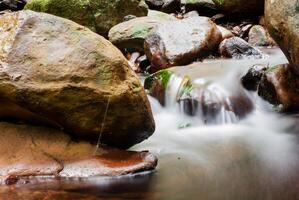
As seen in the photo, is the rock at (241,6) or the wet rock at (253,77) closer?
the wet rock at (253,77)

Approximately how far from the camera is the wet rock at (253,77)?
7867 mm

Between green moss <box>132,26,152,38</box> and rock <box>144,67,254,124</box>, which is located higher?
green moss <box>132,26,152,38</box>

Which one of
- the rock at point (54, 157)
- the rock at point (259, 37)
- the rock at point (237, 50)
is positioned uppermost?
the rock at point (54, 157)

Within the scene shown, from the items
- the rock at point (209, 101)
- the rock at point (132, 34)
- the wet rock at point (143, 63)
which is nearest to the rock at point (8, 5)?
the rock at point (132, 34)

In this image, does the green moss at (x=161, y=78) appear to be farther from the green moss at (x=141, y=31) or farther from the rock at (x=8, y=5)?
the rock at (x=8, y=5)

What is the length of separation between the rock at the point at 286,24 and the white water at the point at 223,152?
3.67ft

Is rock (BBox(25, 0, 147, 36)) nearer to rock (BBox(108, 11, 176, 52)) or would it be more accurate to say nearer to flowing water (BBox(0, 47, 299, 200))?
rock (BBox(108, 11, 176, 52))

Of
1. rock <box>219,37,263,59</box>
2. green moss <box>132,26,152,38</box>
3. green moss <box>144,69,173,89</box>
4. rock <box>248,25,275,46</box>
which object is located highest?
green moss <box>132,26,152,38</box>

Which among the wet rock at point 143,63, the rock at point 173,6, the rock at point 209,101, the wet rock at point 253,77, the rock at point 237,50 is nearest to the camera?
the rock at point 209,101

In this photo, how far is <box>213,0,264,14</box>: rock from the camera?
42.8ft

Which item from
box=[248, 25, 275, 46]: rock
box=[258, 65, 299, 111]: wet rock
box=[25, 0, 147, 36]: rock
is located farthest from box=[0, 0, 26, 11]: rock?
box=[258, 65, 299, 111]: wet rock

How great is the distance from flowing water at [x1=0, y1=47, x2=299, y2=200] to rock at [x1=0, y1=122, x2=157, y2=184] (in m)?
0.13

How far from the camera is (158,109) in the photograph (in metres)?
8.05

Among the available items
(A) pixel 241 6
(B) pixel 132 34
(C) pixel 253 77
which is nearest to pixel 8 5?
(B) pixel 132 34
